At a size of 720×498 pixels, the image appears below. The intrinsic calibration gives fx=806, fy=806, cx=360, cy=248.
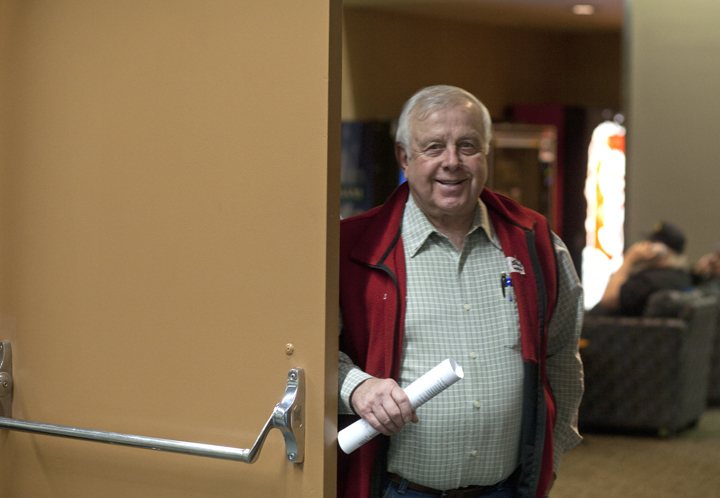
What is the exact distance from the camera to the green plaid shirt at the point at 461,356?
1.67 m

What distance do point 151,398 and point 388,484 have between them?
0.57 meters

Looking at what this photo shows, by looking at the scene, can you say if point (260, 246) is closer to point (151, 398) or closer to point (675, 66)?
point (151, 398)

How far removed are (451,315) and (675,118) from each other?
20.1 feet

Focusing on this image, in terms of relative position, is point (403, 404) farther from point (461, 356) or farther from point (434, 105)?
point (434, 105)

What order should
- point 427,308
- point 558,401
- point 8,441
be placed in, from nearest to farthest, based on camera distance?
point 8,441, point 427,308, point 558,401

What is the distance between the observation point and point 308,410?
A: 1.32m

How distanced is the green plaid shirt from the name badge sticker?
0.05 ft

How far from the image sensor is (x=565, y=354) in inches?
77.6

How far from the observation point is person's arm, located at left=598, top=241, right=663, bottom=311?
5648mm

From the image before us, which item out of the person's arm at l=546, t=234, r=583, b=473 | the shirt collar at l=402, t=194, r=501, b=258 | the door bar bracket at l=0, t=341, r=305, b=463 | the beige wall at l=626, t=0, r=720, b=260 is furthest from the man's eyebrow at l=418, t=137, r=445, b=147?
the beige wall at l=626, t=0, r=720, b=260

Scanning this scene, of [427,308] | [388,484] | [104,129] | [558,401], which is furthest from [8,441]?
[558,401]

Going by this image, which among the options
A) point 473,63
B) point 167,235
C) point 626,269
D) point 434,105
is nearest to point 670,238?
point 626,269

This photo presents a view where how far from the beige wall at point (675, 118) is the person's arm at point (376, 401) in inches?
242

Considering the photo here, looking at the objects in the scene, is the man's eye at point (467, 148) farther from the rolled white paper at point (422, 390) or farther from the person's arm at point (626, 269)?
the person's arm at point (626, 269)
